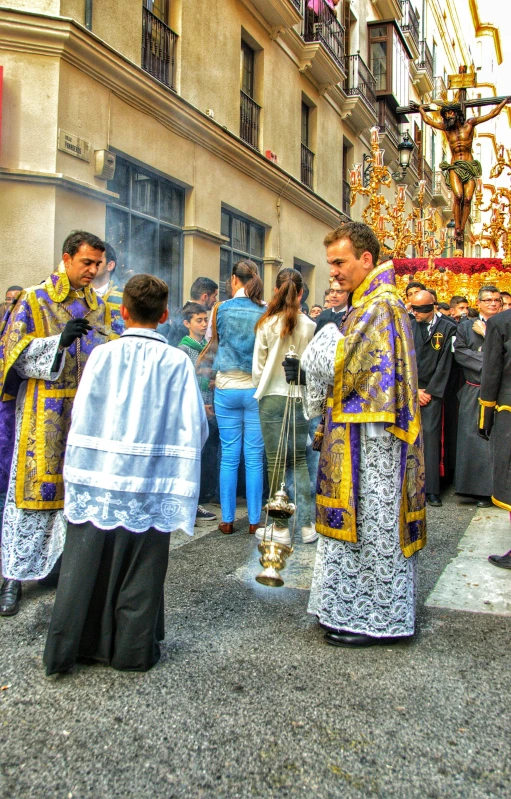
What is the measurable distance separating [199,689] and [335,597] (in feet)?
2.49

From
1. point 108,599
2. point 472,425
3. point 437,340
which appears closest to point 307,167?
point 437,340

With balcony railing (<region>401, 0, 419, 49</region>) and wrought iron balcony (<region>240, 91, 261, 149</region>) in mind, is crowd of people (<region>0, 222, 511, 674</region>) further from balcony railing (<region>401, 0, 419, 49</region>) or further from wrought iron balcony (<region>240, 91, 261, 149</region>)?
balcony railing (<region>401, 0, 419, 49</region>)

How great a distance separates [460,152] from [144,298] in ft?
45.3

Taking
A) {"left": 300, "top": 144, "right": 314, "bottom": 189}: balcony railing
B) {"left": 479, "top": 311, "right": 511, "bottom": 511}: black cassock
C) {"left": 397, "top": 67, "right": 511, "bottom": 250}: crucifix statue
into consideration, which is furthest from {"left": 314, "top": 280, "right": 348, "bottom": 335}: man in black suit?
{"left": 300, "top": 144, "right": 314, "bottom": 189}: balcony railing

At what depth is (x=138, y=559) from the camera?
2.89 metres

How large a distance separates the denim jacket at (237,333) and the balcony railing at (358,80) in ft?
52.9

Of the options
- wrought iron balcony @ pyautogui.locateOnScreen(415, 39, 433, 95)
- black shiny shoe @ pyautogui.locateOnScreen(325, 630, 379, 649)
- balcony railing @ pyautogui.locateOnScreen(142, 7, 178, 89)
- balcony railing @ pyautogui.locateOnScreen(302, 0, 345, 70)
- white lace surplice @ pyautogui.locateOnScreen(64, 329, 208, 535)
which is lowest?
black shiny shoe @ pyautogui.locateOnScreen(325, 630, 379, 649)

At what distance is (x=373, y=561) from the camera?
10.4 feet

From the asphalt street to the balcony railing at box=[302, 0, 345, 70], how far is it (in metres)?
15.4

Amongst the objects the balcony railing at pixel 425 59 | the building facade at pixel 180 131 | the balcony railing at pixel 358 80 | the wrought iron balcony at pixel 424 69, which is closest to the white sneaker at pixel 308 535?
the building facade at pixel 180 131

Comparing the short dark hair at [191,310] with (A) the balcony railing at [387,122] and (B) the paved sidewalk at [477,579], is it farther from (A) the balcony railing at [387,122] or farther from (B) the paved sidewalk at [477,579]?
(A) the balcony railing at [387,122]

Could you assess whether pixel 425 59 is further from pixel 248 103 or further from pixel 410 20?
pixel 248 103

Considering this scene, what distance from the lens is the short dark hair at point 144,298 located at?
9.84 feet

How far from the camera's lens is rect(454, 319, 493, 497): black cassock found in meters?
6.78
